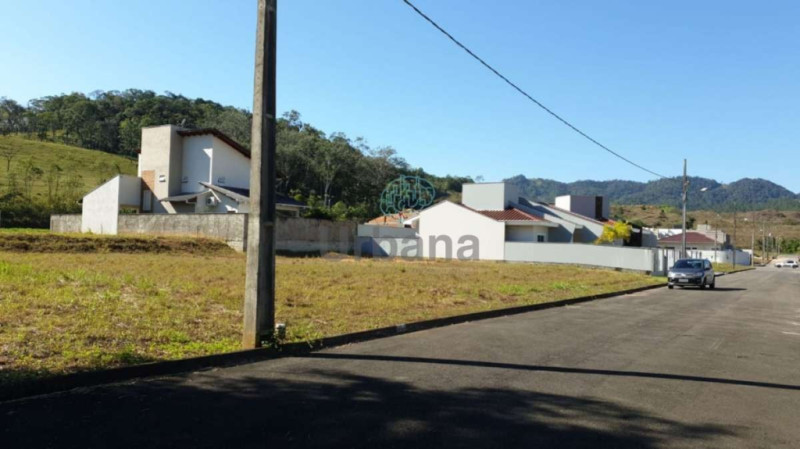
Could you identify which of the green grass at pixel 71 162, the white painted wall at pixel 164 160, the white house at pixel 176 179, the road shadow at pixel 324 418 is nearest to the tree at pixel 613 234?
the white house at pixel 176 179

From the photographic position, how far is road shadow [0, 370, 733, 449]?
4.55 m

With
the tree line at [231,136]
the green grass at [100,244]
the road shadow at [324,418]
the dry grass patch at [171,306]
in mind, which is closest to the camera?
the road shadow at [324,418]

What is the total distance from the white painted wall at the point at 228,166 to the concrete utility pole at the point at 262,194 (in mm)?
33524

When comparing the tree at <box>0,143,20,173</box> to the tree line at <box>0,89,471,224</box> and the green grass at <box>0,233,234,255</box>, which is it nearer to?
the tree line at <box>0,89,471,224</box>

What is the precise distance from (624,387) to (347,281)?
1202 centimetres

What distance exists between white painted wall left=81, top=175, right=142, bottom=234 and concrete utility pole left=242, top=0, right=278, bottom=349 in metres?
32.9

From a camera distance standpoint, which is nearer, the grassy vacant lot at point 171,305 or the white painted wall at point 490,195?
the grassy vacant lot at point 171,305

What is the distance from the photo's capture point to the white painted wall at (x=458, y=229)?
4247 centimetres

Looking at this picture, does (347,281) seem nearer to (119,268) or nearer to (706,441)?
(119,268)

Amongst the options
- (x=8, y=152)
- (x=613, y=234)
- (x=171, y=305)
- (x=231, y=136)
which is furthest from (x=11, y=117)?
(x=171, y=305)

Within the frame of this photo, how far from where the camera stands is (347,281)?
58.5 ft

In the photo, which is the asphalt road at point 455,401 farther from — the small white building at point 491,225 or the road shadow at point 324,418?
the small white building at point 491,225

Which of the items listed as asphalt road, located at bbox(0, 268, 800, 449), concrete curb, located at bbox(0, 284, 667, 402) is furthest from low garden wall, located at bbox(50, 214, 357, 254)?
asphalt road, located at bbox(0, 268, 800, 449)

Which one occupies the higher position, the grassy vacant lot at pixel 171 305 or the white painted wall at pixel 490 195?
the white painted wall at pixel 490 195
